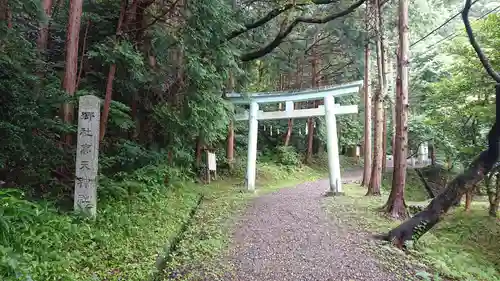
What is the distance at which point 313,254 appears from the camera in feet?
17.3

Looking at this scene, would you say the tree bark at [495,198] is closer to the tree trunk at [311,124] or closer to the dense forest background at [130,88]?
the dense forest background at [130,88]

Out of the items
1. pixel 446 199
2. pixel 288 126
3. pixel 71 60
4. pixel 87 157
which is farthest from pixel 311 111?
pixel 87 157

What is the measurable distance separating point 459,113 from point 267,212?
7.06 metres

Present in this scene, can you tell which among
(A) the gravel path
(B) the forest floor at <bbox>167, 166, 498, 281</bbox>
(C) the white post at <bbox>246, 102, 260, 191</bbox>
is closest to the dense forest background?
(C) the white post at <bbox>246, 102, 260, 191</bbox>

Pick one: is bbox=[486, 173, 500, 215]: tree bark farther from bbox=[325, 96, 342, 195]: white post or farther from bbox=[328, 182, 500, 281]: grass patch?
bbox=[325, 96, 342, 195]: white post

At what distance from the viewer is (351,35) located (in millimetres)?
14352

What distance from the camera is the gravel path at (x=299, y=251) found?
4.53m

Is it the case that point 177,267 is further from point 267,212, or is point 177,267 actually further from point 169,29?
point 169,29

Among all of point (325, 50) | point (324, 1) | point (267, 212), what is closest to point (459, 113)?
point (324, 1)

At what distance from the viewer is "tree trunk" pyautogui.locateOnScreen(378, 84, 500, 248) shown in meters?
5.95

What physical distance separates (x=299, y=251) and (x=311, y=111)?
25.1 ft

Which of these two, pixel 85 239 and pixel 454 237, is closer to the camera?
pixel 85 239

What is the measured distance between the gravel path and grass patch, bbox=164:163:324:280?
0.24 m

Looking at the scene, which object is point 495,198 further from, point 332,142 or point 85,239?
point 85,239
